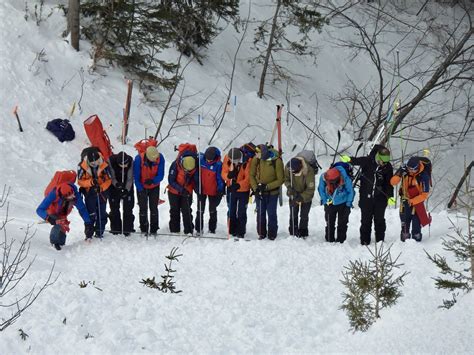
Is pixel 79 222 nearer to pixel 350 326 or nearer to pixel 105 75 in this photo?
pixel 350 326

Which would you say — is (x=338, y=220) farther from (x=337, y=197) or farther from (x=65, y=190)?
(x=65, y=190)

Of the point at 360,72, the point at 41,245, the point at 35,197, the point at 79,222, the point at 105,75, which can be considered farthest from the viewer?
the point at 360,72

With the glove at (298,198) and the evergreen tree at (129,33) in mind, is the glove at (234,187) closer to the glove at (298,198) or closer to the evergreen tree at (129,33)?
the glove at (298,198)

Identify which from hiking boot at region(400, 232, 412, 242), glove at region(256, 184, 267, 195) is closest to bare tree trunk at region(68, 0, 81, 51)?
glove at region(256, 184, 267, 195)

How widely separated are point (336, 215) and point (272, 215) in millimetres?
1185

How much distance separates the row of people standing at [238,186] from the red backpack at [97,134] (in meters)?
2.71

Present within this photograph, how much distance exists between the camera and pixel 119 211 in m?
10.4

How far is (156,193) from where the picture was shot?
10.4 meters

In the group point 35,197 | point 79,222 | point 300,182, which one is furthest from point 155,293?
point 35,197

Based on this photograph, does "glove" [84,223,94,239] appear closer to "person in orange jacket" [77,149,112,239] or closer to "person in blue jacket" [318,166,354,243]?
"person in orange jacket" [77,149,112,239]

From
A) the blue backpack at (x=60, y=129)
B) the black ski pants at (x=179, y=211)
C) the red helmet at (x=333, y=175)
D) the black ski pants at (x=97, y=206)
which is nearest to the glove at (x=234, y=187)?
the black ski pants at (x=179, y=211)

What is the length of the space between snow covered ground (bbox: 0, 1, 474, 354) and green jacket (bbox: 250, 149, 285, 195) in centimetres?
102

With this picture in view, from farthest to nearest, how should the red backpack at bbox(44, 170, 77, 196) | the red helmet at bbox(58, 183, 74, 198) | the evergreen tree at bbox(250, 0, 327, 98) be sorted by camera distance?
the evergreen tree at bbox(250, 0, 327, 98)
the red backpack at bbox(44, 170, 77, 196)
the red helmet at bbox(58, 183, 74, 198)

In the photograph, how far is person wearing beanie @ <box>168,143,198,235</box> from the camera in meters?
10.1
